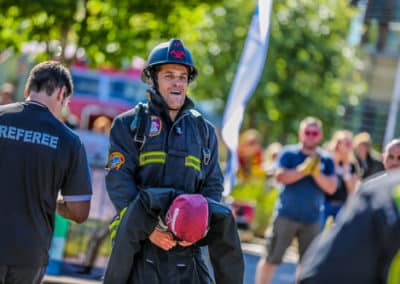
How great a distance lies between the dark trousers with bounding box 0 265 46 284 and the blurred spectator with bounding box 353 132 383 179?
650cm

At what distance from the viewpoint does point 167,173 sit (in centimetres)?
519

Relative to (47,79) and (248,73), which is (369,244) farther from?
(248,73)

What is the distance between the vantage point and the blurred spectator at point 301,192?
9.72m

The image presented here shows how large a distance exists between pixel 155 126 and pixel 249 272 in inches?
321

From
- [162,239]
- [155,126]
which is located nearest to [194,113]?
[155,126]

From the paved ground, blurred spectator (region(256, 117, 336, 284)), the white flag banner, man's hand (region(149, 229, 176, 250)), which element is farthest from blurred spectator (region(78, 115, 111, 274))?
man's hand (region(149, 229, 176, 250))

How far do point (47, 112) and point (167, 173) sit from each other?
28.5 inches

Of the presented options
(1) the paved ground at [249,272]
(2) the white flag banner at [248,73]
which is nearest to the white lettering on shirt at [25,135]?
(2) the white flag banner at [248,73]

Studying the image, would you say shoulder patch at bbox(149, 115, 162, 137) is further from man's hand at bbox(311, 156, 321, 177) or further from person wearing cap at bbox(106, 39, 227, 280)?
man's hand at bbox(311, 156, 321, 177)

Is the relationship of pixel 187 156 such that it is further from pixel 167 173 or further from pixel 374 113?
pixel 374 113

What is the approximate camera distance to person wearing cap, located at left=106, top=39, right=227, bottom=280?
5172mm

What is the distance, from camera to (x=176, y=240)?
498 centimetres

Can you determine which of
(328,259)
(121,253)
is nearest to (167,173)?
(121,253)

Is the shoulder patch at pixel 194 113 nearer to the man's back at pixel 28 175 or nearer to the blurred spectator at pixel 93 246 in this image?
the man's back at pixel 28 175
